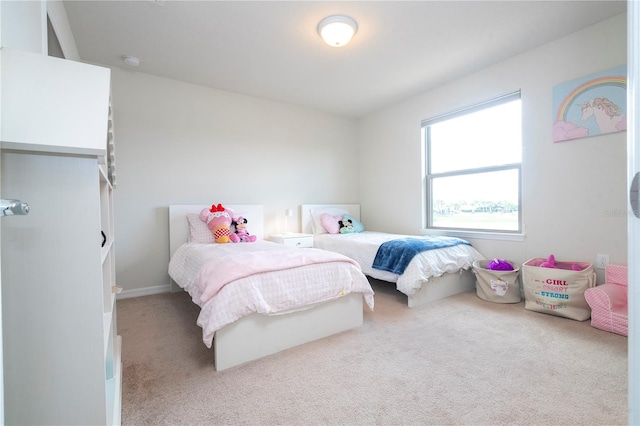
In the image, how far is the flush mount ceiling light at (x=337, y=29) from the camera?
2.34 meters

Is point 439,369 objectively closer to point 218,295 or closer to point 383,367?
point 383,367

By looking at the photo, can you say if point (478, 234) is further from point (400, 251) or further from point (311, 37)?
point (311, 37)

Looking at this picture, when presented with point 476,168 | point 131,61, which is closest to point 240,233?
point 131,61

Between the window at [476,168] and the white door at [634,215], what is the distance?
3028mm

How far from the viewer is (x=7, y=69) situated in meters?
0.77

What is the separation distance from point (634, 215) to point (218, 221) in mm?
3238

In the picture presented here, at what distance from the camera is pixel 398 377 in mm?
1631

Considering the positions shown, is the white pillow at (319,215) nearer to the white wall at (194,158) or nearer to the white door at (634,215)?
the white wall at (194,158)

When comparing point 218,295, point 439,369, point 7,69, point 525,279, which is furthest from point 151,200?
point 525,279

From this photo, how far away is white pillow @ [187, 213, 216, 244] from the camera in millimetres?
3240

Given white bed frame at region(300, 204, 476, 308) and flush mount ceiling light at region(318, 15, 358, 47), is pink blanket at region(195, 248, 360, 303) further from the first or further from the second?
flush mount ceiling light at region(318, 15, 358, 47)

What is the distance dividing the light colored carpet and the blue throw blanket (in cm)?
56

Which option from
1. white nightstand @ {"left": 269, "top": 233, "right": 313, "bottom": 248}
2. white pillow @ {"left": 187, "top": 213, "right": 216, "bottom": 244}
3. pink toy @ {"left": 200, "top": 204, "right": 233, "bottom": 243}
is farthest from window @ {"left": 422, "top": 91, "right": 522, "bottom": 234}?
white pillow @ {"left": 187, "top": 213, "right": 216, "bottom": 244}

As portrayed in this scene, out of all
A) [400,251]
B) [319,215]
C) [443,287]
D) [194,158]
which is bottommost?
[443,287]
